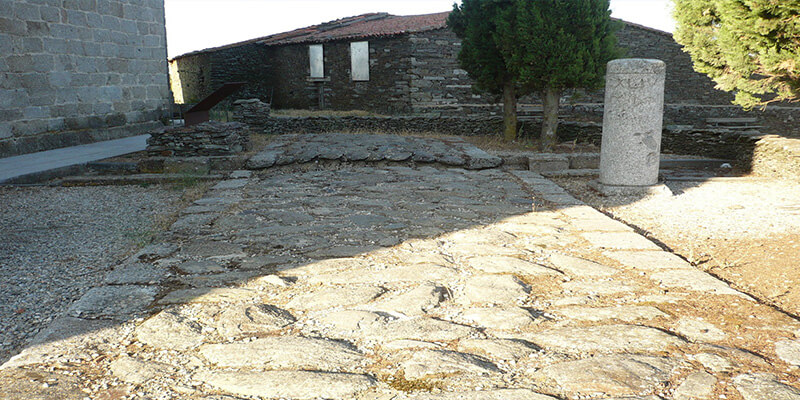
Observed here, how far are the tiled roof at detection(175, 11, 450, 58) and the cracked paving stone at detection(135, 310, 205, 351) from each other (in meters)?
15.0

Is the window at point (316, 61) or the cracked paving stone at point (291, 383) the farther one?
the window at point (316, 61)

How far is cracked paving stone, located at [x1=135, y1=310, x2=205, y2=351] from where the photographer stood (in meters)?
2.49

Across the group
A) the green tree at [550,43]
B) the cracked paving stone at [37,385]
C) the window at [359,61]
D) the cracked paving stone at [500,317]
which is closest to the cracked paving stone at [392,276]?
the cracked paving stone at [500,317]

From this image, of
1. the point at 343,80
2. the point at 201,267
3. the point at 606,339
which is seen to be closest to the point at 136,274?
the point at 201,267

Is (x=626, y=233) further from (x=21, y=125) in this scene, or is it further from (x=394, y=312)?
(x=21, y=125)

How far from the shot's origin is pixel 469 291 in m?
3.13

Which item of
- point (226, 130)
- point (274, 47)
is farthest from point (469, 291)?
point (274, 47)

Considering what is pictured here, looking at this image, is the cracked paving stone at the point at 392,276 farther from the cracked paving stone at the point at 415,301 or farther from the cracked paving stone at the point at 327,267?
the cracked paving stone at the point at 415,301

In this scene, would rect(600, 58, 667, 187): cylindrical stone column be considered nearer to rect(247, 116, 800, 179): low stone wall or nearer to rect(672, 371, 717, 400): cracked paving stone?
rect(247, 116, 800, 179): low stone wall

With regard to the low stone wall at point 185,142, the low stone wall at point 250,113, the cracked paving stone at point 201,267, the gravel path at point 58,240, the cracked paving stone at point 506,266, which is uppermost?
the low stone wall at point 250,113

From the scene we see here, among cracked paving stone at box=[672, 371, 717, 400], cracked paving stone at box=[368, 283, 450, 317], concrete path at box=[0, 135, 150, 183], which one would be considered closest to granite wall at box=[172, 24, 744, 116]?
concrete path at box=[0, 135, 150, 183]

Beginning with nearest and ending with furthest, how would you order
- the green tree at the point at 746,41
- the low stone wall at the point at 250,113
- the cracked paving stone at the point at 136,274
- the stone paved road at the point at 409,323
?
1. the stone paved road at the point at 409,323
2. the cracked paving stone at the point at 136,274
3. the green tree at the point at 746,41
4. the low stone wall at the point at 250,113

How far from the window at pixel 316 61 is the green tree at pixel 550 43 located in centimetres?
1002

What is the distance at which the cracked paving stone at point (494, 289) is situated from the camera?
3021mm
